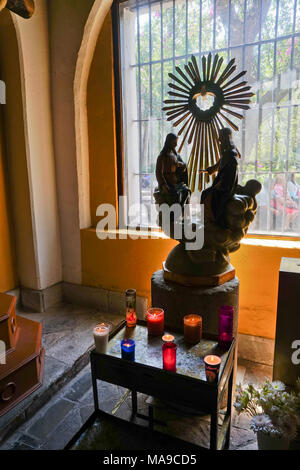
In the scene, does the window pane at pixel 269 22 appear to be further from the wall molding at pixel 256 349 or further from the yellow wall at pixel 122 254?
the wall molding at pixel 256 349

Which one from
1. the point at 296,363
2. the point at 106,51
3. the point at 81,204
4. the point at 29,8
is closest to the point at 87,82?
the point at 106,51

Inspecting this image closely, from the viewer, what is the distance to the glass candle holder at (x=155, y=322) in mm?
2053

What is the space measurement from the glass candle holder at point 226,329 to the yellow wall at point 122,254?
106 centimetres

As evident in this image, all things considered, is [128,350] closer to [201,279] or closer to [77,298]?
[201,279]

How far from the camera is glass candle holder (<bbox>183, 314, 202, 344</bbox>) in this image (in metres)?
1.98

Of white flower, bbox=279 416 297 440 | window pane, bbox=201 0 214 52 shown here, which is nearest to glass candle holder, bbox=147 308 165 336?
white flower, bbox=279 416 297 440

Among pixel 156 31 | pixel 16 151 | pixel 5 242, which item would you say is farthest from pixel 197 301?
pixel 156 31

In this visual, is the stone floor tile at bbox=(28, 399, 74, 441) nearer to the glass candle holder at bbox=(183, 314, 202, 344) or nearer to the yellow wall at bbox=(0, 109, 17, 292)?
the glass candle holder at bbox=(183, 314, 202, 344)

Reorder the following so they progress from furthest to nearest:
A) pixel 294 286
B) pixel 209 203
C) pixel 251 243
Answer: pixel 251 243 → pixel 209 203 → pixel 294 286

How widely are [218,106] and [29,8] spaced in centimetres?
133

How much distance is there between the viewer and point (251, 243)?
9.49 ft
